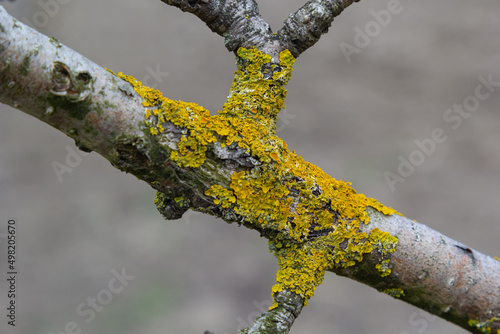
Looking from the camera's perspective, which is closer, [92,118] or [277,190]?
[92,118]

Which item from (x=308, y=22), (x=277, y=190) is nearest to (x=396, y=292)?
(x=277, y=190)

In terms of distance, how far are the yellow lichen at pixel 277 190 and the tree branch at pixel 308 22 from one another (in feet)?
0.18

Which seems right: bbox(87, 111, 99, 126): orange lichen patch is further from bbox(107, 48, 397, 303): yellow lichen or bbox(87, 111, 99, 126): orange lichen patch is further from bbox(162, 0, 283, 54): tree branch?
bbox(162, 0, 283, 54): tree branch

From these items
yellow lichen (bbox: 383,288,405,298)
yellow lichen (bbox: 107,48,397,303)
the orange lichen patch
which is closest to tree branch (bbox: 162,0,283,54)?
yellow lichen (bbox: 107,48,397,303)

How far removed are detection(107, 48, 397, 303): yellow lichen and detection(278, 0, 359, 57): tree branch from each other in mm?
54

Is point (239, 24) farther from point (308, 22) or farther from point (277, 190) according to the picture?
point (277, 190)

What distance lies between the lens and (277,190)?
0.72 m

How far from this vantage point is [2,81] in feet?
1.79

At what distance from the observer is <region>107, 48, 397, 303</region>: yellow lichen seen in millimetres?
689

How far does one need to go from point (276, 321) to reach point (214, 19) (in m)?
0.48

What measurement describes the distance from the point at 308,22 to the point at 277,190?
280mm

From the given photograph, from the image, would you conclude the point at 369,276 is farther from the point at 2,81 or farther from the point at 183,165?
the point at 2,81

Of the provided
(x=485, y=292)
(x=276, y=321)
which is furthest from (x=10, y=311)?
(x=485, y=292)

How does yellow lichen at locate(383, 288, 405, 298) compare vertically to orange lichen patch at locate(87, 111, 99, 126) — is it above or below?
above
